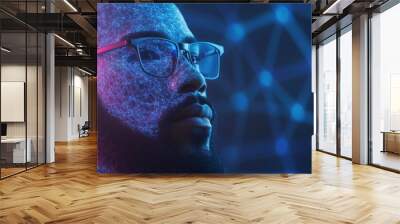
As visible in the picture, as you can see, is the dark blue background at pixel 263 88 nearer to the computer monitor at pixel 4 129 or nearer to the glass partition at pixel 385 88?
the glass partition at pixel 385 88

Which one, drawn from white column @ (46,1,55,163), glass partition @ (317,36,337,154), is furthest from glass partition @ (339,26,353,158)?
white column @ (46,1,55,163)

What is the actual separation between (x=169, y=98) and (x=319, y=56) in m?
6.57

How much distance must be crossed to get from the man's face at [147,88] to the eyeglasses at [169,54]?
2.9 inches

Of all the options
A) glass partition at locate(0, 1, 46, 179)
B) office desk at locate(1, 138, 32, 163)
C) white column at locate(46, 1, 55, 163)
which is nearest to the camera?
glass partition at locate(0, 1, 46, 179)

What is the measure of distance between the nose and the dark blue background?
0.79ft

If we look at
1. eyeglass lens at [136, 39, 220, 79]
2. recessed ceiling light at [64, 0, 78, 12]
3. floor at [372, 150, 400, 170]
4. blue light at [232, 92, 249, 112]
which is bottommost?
floor at [372, 150, 400, 170]

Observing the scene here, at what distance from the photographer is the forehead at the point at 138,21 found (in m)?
6.60

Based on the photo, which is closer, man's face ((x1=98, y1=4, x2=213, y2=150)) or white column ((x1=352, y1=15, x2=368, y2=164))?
man's face ((x1=98, y1=4, x2=213, y2=150))

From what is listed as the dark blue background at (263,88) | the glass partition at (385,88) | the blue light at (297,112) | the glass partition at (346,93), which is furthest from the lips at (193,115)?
the glass partition at (346,93)

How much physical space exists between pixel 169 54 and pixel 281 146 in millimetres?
2623

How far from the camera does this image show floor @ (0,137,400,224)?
155 inches

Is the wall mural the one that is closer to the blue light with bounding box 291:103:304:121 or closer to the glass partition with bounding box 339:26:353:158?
the blue light with bounding box 291:103:304:121

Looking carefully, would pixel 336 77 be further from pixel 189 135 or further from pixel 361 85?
pixel 189 135

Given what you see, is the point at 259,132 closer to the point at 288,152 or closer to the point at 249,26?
the point at 288,152
